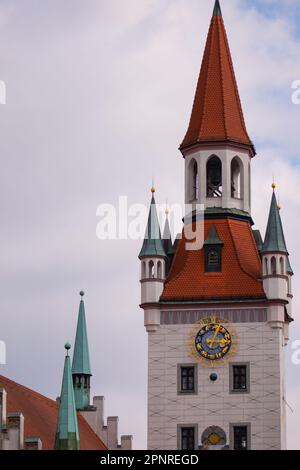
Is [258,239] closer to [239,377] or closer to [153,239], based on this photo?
[153,239]

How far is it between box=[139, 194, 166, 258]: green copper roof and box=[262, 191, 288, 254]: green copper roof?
4.72 metres

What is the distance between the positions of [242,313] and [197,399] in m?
4.30

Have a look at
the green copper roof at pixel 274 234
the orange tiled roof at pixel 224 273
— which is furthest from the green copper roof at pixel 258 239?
the green copper roof at pixel 274 234

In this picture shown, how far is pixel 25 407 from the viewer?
3910 inches

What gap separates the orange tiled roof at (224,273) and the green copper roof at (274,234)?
1269 millimetres

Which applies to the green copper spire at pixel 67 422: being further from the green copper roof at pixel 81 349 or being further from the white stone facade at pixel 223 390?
the green copper roof at pixel 81 349

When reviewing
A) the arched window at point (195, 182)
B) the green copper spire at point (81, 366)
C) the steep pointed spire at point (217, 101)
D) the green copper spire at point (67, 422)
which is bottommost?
the green copper spire at point (67, 422)

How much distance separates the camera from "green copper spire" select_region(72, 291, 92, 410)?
111875 millimetres

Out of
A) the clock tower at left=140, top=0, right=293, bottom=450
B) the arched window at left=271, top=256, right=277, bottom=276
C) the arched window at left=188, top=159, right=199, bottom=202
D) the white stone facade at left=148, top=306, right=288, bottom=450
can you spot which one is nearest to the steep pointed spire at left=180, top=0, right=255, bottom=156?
the clock tower at left=140, top=0, right=293, bottom=450

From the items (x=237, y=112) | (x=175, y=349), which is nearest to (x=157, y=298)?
(x=175, y=349)

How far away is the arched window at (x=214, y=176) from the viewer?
106250mm

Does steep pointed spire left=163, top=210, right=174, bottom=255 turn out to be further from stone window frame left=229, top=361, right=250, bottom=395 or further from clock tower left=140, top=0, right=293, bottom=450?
stone window frame left=229, top=361, right=250, bottom=395
